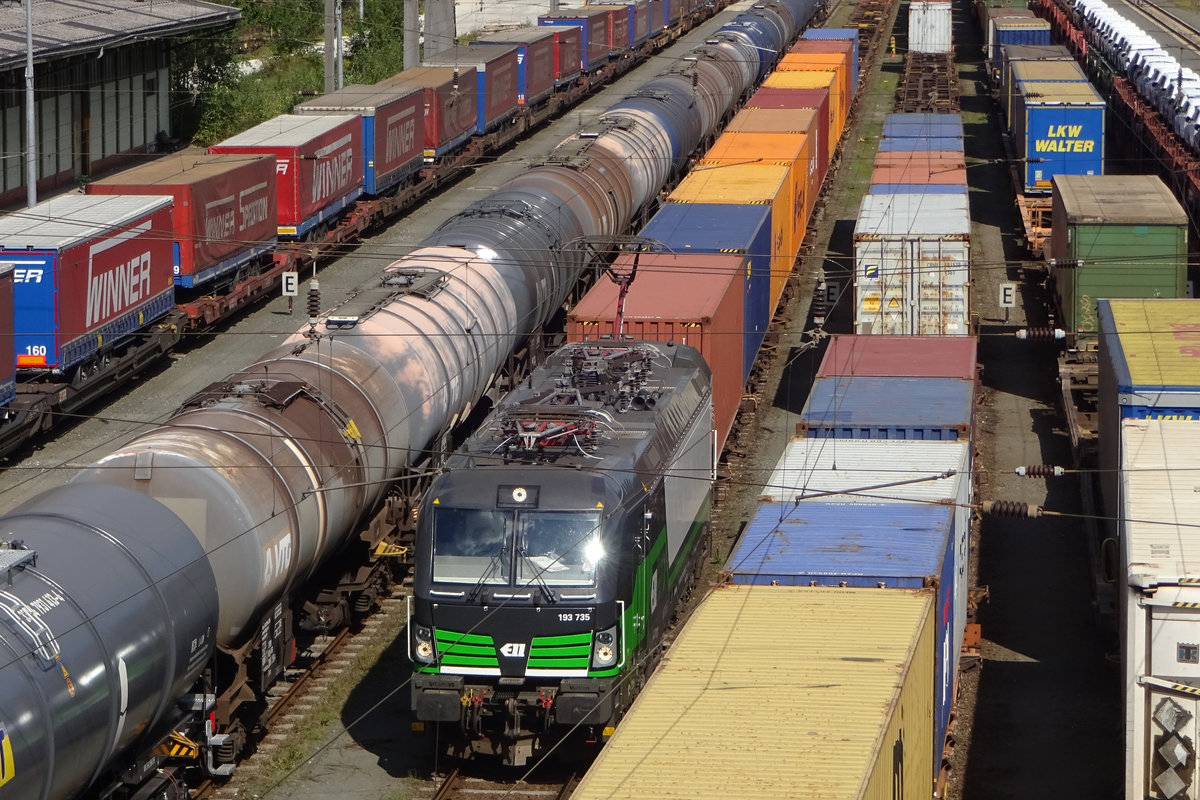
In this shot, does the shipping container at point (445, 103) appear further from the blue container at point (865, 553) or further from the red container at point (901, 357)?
the blue container at point (865, 553)

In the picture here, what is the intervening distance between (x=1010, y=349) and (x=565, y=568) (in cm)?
2213

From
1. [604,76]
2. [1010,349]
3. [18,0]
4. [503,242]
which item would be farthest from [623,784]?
[604,76]

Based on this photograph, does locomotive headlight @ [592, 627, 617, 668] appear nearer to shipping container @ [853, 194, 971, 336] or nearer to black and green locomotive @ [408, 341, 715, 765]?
black and green locomotive @ [408, 341, 715, 765]

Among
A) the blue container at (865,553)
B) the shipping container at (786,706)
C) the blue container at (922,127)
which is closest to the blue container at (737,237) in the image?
the blue container at (865,553)

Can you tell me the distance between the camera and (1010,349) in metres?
36.6

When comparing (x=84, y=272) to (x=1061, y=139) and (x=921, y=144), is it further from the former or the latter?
(x=1061, y=139)

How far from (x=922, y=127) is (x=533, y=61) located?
1781 centimetres

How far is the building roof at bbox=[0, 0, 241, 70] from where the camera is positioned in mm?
45156

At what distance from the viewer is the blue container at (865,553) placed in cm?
1622

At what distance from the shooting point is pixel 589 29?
223 feet

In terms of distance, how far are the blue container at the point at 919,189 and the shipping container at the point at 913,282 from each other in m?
5.00

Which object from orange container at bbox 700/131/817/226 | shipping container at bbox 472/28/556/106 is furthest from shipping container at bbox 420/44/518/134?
orange container at bbox 700/131/817/226

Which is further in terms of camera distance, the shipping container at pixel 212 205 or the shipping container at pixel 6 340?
the shipping container at pixel 212 205

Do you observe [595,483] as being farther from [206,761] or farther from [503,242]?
[503,242]
